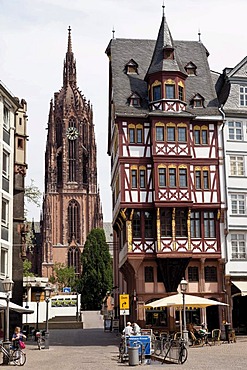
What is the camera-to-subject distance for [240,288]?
41.9 metres

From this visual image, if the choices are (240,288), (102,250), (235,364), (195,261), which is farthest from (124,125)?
(102,250)

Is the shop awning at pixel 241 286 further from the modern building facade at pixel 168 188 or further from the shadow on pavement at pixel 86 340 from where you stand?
the shadow on pavement at pixel 86 340

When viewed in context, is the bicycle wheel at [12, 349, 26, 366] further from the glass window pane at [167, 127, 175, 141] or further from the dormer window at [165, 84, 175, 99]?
the dormer window at [165, 84, 175, 99]

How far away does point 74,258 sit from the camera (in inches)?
4978

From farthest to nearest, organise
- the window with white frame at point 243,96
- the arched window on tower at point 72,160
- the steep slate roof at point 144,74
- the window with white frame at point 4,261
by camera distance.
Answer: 1. the arched window on tower at point 72,160
2. the window with white frame at point 243,96
3. the steep slate roof at point 144,74
4. the window with white frame at point 4,261

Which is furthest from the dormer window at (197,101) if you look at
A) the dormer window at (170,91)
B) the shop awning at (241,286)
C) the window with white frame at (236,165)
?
the shop awning at (241,286)

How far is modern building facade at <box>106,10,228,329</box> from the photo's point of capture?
4228cm

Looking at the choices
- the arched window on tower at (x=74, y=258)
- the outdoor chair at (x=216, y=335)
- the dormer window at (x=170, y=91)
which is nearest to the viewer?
the outdoor chair at (x=216, y=335)

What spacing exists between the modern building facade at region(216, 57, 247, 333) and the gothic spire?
94695 millimetres

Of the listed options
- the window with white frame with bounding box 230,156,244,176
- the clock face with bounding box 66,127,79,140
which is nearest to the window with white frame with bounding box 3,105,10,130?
the window with white frame with bounding box 230,156,244,176

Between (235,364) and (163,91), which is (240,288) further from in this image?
(235,364)

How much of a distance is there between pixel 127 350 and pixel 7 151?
1776cm

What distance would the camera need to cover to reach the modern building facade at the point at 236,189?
4312 cm

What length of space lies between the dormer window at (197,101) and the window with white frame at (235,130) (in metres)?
2.37
